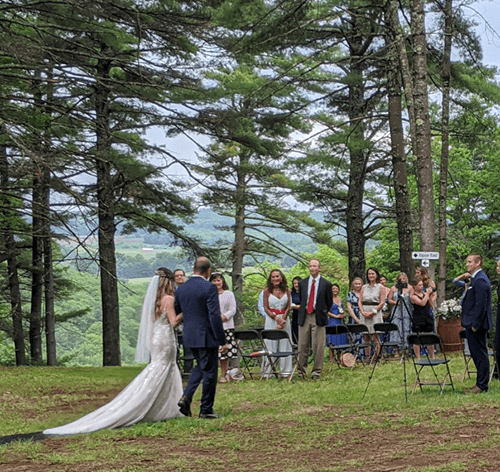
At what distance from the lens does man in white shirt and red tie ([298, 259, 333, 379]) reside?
44.4ft

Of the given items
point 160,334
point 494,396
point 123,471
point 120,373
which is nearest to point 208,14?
point 120,373

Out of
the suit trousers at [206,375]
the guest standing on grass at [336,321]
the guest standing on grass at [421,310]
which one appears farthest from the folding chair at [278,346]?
the suit trousers at [206,375]

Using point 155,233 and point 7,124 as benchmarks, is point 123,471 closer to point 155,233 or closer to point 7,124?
point 7,124

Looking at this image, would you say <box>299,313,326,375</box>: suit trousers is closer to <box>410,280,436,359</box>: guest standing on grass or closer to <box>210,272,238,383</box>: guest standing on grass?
<box>210,272,238,383</box>: guest standing on grass

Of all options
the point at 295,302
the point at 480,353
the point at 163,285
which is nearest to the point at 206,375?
the point at 163,285

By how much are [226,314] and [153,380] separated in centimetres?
438

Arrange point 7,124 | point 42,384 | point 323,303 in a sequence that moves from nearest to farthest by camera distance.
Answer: point 7,124 → point 323,303 → point 42,384

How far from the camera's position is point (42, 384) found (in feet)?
49.2

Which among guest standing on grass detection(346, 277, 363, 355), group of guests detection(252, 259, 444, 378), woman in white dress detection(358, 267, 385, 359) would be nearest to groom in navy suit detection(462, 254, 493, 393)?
group of guests detection(252, 259, 444, 378)

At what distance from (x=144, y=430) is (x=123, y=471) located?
2.12 metres

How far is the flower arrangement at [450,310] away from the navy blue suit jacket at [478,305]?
19.8 ft

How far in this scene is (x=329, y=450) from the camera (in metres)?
7.13

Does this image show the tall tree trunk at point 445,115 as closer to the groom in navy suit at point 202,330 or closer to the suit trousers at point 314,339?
the suit trousers at point 314,339

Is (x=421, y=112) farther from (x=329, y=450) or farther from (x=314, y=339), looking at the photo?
(x=329, y=450)
